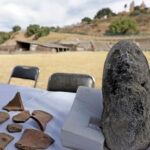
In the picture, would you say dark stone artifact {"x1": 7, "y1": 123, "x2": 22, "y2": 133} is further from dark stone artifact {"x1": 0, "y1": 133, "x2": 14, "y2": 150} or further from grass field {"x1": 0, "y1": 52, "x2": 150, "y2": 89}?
grass field {"x1": 0, "y1": 52, "x2": 150, "y2": 89}

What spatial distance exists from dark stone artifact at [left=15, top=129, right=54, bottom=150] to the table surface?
3 cm

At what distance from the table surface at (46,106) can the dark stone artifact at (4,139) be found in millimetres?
15

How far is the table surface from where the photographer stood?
64 centimetres

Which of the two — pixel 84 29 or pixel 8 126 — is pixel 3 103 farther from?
pixel 84 29

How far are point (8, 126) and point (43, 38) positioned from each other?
30852mm

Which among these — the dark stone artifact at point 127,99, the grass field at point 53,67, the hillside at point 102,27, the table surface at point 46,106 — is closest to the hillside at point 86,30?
the hillside at point 102,27

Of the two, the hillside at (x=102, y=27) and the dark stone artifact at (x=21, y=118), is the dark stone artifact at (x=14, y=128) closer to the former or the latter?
the dark stone artifact at (x=21, y=118)

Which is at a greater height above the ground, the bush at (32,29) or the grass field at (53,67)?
the bush at (32,29)

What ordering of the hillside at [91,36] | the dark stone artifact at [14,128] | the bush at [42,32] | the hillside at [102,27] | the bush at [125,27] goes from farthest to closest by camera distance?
the hillside at [102,27] < the bush at [42,32] < the bush at [125,27] < the hillside at [91,36] < the dark stone artifact at [14,128]

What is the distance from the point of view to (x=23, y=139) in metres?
0.58

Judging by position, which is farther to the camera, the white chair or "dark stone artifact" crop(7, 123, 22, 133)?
"dark stone artifact" crop(7, 123, 22, 133)

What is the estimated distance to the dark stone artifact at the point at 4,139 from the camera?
55cm

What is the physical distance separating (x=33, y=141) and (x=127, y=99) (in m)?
0.42

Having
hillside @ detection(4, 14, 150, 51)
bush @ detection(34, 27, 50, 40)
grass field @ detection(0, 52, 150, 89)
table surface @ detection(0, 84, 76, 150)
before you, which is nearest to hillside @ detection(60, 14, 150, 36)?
hillside @ detection(4, 14, 150, 51)
